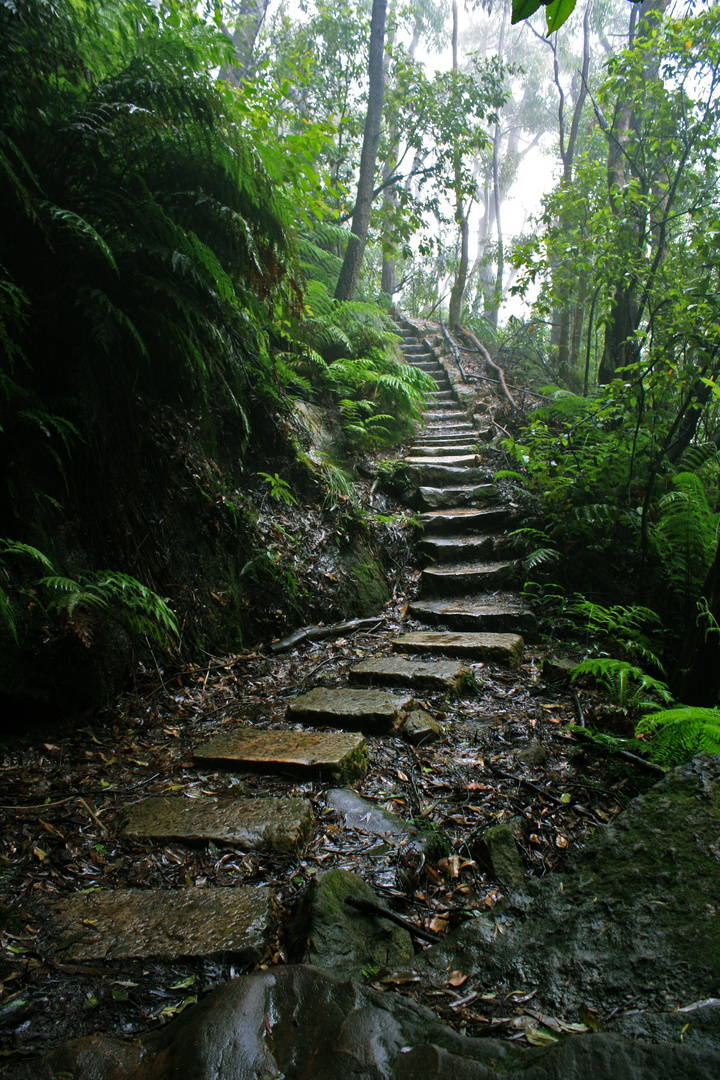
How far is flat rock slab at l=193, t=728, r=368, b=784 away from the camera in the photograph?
7.58ft

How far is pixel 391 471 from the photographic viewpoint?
6156 mm

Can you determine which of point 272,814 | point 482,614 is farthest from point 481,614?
point 272,814

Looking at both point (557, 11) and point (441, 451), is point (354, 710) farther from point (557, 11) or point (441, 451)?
point (441, 451)

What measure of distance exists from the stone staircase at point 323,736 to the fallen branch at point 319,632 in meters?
0.39

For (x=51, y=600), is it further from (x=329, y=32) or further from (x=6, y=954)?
(x=329, y=32)

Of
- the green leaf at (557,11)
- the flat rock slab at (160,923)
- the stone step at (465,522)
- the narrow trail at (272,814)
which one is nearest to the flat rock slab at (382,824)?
the narrow trail at (272,814)

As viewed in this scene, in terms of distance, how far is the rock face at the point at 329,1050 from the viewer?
2.90 ft

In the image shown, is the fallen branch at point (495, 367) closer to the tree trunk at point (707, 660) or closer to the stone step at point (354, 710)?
the tree trunk at point (707, 660)

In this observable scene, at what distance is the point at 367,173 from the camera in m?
8.57

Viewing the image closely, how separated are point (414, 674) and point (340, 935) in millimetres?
1963

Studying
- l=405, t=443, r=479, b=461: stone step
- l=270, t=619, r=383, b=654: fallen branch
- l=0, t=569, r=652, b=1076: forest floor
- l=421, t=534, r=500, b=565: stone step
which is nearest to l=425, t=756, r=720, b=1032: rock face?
l=0, t=569, r=652, b=1076: forest floor

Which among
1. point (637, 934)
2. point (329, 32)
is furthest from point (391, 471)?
point (329, 32)

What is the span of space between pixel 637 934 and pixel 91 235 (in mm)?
3437

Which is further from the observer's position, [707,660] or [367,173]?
[367,173]
